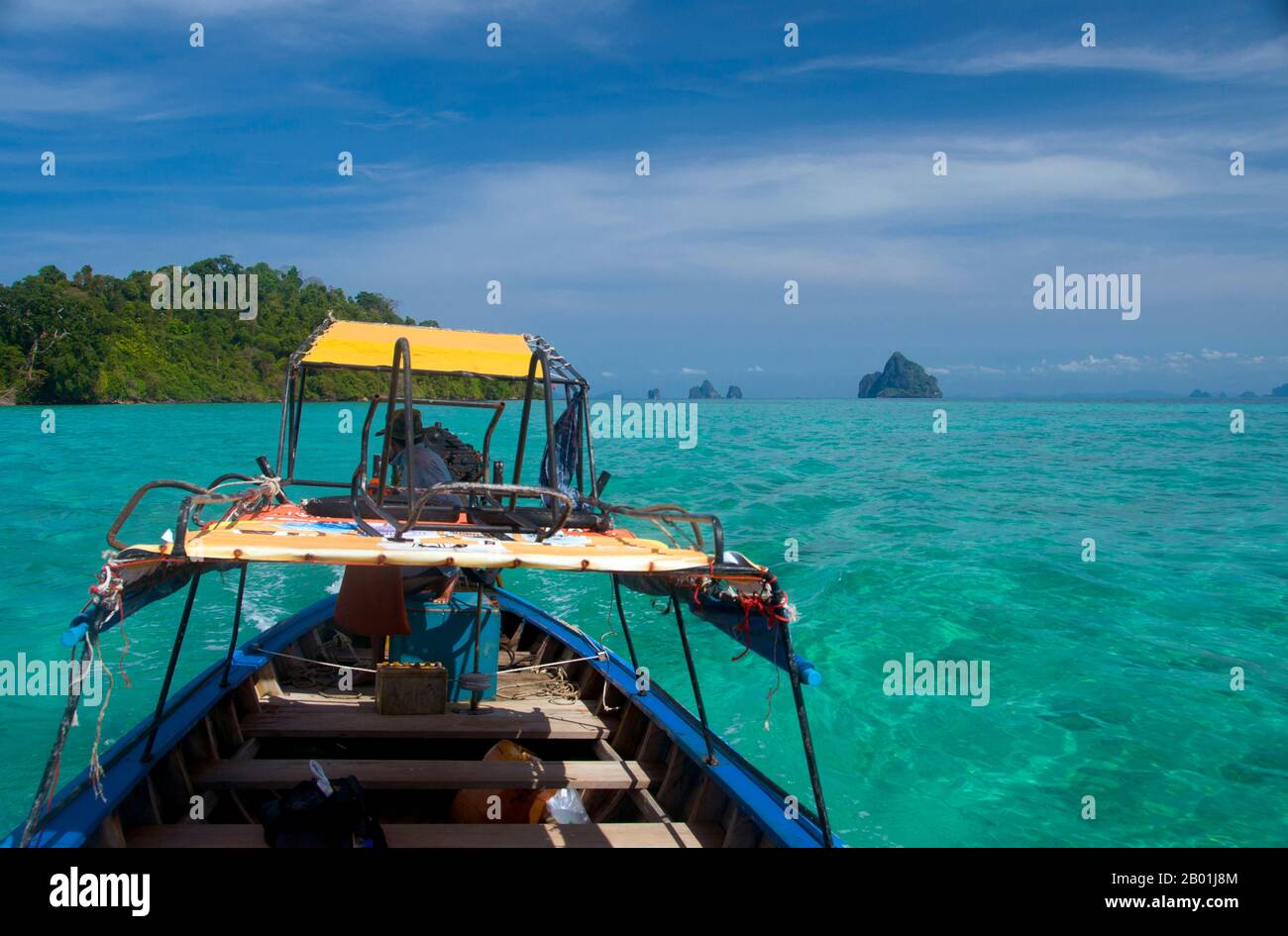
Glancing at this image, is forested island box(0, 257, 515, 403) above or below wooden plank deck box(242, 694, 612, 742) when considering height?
above

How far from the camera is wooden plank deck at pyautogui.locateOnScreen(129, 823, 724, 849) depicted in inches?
166

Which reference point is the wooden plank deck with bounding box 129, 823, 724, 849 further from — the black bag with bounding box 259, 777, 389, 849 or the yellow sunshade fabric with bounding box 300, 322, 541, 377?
the yellow sunshade fabric with bounding box 300, 322, 541, 377

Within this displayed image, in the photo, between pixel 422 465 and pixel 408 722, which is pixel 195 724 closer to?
pixel 408 722

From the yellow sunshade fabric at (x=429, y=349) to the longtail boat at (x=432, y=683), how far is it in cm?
2

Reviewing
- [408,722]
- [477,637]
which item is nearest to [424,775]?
[408,722]

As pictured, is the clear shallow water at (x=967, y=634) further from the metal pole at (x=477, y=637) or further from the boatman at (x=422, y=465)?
the boatman at (x=422, y=465)

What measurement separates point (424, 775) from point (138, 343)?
7957cm

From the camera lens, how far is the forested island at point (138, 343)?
213ft

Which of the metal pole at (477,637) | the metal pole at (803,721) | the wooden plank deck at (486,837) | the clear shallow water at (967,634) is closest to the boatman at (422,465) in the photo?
the metal pole at (477,637)

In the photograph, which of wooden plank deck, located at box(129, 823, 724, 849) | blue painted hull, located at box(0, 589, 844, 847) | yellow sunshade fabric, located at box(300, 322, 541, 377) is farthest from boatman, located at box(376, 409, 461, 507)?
blue painted hull, located at box(0, 589, 844, 847)

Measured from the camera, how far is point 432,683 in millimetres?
6035

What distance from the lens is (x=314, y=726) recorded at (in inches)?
230

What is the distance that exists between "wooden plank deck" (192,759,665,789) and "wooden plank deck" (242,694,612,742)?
1.56 ft
